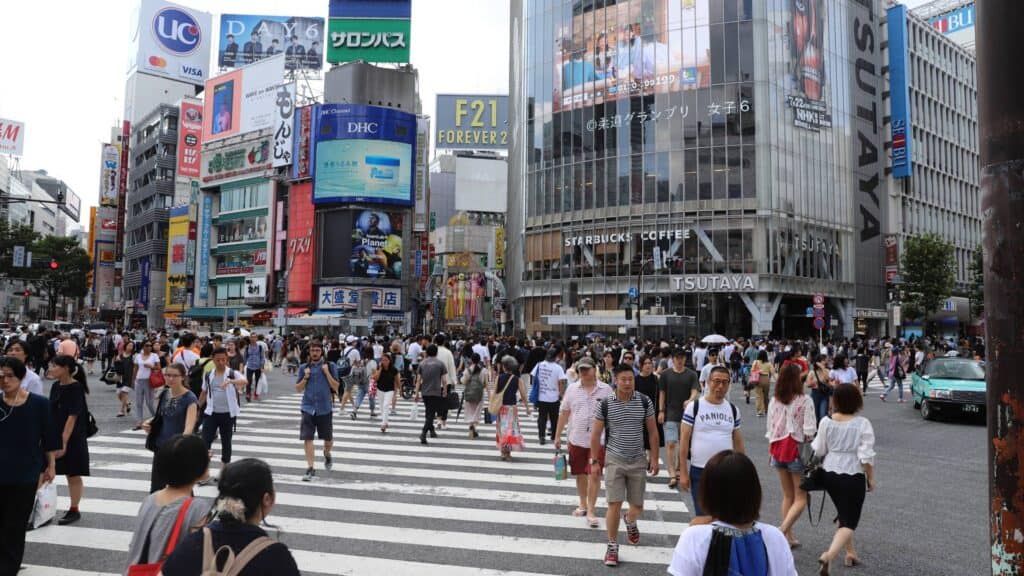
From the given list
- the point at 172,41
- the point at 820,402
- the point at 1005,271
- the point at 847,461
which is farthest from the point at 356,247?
the point at 1005,271

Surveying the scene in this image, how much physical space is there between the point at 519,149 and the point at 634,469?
5594 cm

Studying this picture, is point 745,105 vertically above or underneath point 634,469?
above

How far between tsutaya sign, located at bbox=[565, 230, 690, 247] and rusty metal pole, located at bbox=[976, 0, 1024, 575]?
150 feet

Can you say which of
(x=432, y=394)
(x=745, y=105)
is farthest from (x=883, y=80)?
(x=432, y=394)

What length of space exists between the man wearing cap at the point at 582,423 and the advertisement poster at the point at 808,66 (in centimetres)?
4550

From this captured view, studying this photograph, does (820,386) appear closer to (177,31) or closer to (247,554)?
(247,554)

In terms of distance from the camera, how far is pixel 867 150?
180ft

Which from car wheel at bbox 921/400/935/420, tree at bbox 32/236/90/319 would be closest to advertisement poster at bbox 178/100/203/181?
tree at bbox 32/236/90/319

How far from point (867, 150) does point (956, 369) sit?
142 feet

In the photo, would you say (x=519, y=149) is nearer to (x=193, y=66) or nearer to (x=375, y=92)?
(x=375, y=92)

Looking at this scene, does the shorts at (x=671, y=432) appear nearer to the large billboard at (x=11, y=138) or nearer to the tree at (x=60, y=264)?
the tree at (x=60, y=264)

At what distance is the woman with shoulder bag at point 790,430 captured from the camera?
22.0 ft

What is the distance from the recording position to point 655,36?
4850 cm

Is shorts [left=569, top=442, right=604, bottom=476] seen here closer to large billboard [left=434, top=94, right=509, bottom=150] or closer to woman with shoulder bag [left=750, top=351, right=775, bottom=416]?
woman with shoulder bag [left=750, top=351, right=775, bottom=416]
